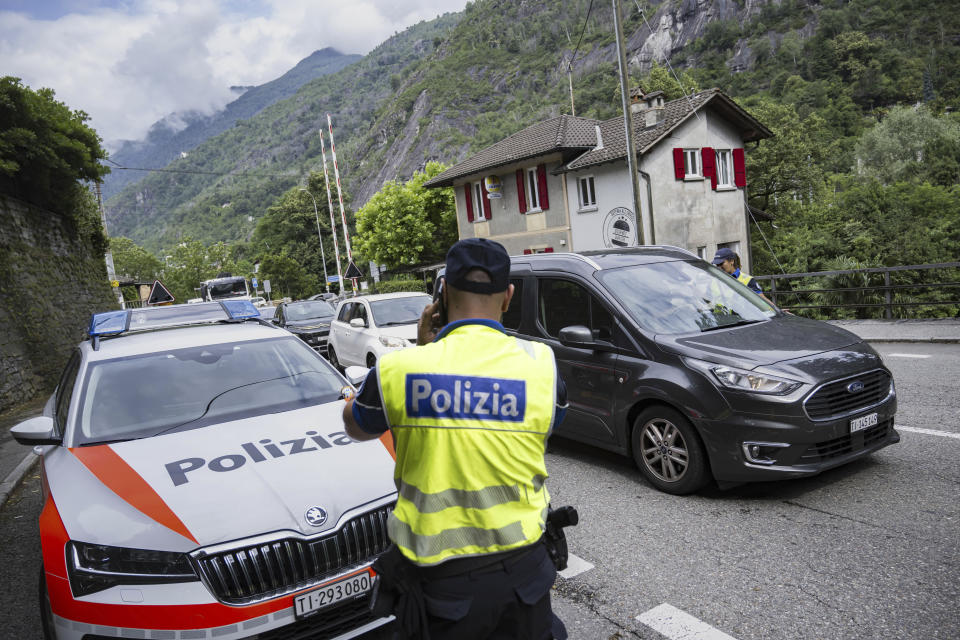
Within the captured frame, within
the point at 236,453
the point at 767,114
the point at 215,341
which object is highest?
the point at 767,114

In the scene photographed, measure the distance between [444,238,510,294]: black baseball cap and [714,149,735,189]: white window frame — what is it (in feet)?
98.3

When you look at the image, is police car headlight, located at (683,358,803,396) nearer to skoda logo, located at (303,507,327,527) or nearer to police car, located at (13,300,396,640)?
police car, located at (13,300,396,640)

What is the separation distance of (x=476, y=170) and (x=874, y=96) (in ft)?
284

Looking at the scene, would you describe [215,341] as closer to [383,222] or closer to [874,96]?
[383,222]

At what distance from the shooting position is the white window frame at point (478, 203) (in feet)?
114

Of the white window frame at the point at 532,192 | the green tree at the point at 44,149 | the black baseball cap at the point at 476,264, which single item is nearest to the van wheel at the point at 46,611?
the black baseball cap at the point at 476,264

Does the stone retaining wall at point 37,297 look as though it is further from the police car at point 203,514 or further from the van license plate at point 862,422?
the van license plate at point 862,422

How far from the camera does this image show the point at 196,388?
4199mm

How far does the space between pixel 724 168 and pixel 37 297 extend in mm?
27094

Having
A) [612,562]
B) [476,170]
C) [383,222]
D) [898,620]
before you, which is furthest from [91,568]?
[383,222]

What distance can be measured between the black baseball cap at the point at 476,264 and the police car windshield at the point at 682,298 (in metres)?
3.67

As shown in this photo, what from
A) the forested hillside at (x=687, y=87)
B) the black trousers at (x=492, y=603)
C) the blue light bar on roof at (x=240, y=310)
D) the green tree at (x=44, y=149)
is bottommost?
the black trousers at (x=492, y=603)

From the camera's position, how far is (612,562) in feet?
12.8

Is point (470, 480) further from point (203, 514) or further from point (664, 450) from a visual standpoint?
point (664, 450)
